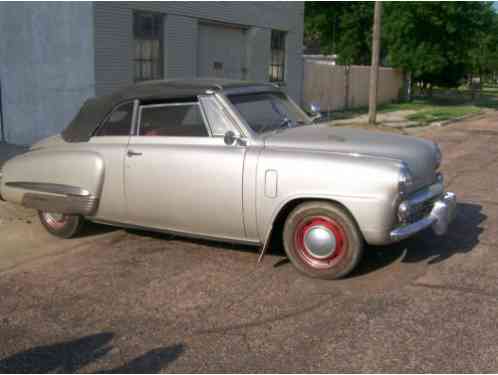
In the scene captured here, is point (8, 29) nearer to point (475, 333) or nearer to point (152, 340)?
point (152, 340)

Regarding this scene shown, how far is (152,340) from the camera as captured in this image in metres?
4.09

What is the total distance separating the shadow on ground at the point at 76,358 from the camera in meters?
3.70

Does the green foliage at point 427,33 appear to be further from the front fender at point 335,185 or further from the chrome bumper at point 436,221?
the front fender at point 335,185

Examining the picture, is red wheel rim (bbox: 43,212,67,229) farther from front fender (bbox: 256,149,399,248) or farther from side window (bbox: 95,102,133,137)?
front fender (bbox: 256,149,399,248)

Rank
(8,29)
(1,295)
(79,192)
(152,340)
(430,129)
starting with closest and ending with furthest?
(152,340) < (1,295) < (79,192) < (8,29) < (430,129)

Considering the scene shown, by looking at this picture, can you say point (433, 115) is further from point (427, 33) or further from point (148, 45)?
point (148, 45)

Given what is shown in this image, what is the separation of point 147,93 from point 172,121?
15.6 inches

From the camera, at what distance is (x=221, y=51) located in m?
16.1

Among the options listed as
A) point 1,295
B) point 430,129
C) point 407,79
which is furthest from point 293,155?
point 407,79

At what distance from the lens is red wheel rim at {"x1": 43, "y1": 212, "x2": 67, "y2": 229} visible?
21.3 feet

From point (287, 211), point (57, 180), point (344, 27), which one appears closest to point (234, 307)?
point (287, 211)

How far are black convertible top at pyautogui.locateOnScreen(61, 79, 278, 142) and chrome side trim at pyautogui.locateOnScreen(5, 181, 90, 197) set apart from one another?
0.51 metres

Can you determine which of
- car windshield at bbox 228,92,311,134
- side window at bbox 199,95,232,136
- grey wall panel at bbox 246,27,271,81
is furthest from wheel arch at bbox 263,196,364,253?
grey wall panel at bbox 246,27,271,81

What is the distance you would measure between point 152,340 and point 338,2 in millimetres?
32407
